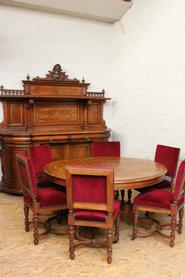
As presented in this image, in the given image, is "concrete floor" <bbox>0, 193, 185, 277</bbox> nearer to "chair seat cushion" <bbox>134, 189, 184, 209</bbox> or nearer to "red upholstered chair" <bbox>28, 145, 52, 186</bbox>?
"chair seat cushion" <bbox>134, 189, 184, 209</bbox>

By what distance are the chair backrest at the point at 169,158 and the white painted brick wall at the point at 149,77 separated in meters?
0.42

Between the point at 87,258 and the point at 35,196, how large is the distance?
781 mm

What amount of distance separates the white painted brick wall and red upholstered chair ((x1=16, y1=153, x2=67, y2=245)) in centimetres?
199

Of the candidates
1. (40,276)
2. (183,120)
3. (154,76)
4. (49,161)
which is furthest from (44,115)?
(40,276)

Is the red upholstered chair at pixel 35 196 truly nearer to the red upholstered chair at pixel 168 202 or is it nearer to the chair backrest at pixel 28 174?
the chair backrest at pixel 28 174

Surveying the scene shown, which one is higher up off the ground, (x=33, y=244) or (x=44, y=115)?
(x=44, y=115)

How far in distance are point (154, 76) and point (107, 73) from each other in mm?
1315

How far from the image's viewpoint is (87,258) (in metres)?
2.64

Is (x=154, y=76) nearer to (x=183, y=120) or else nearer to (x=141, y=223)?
(x=183, y=120)

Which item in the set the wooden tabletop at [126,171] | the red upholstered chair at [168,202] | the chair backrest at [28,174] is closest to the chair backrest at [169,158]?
the wooden tabletop at [126,171]

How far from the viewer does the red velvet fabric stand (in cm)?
243

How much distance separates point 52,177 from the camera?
289cm

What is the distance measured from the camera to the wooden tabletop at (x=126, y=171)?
106 inches

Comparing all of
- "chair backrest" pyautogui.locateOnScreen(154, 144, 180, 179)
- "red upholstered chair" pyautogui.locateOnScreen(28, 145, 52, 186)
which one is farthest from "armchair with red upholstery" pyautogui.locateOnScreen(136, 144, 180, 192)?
"red upholstered chair" pyautogui.locateOnScreen(28, 145, 52, 186)
